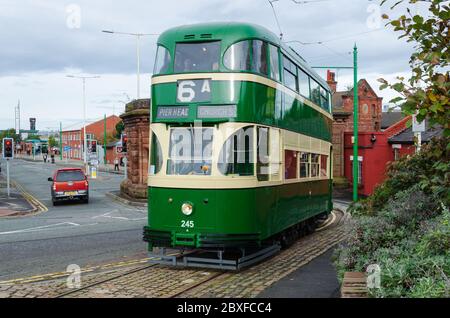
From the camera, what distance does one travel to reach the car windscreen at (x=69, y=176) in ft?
94.2

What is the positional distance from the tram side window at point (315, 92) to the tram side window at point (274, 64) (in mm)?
4188

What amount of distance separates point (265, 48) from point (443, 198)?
15.2 ft

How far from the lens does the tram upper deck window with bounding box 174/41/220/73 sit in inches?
405

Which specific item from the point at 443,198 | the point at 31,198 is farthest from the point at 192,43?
the point at 31,198

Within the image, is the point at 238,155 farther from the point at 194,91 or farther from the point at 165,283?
Result: the point at 165,283

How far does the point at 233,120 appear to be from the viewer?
10.0 m

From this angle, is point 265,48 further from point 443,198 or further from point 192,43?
point 443,198

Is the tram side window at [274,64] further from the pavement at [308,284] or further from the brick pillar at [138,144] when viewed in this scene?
the brick pillar at [138,144]

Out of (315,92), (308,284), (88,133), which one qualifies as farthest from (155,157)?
(88,133)

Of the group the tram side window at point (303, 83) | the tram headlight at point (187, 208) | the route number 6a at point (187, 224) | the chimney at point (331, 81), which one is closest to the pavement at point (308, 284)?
the route number 6a at point (187, 224)

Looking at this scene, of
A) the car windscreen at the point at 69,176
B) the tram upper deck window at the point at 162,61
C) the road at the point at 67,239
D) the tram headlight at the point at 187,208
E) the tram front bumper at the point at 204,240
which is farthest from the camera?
the car windscreen at the point at 69,176

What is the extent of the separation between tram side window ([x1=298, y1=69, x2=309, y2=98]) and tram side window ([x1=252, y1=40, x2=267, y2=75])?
3.09 metres

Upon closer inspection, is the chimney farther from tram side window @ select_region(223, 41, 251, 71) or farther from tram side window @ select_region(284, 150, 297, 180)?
tram side window @ select_region(223, 41, 251, 71)

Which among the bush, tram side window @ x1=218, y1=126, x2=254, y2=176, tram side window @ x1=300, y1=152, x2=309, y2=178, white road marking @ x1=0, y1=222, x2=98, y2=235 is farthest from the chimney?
tram side window @ x1=218, y1=126, x2=254, y2=176
